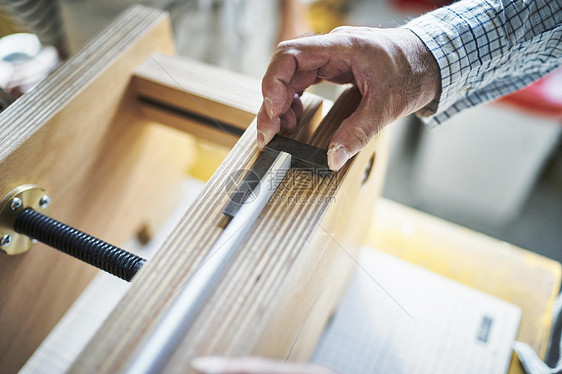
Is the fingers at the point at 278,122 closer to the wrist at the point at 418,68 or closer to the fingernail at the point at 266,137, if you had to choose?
the fingernail at the point at 266,137

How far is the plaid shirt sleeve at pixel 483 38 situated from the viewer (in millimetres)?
571

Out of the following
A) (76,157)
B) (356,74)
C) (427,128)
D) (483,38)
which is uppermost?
(427,128)

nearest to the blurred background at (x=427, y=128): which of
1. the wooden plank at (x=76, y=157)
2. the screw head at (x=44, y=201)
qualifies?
the wooden plank at (x=76, y=157)

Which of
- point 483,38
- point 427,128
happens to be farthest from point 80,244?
point 427,128

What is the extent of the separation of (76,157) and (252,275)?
1.16ft

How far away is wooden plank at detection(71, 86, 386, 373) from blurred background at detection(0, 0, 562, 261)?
71 centimetres

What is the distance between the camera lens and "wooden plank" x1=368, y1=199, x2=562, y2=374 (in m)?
0.75

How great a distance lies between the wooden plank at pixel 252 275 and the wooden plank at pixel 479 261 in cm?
34

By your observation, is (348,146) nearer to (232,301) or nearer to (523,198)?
(232,301)

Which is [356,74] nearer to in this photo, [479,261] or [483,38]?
[483,38]

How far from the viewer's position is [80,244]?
1.68 ft

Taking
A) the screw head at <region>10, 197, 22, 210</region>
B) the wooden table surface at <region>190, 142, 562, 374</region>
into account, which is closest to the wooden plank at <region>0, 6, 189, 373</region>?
the screw head at <region>10, 197, 22, 210</region>

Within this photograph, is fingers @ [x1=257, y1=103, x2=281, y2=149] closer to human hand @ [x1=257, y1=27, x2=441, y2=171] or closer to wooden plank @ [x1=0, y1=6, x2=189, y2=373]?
human hand @ [x1=257, y1=27, x2=441, y2=171]

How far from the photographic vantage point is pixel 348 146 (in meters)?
0.48
